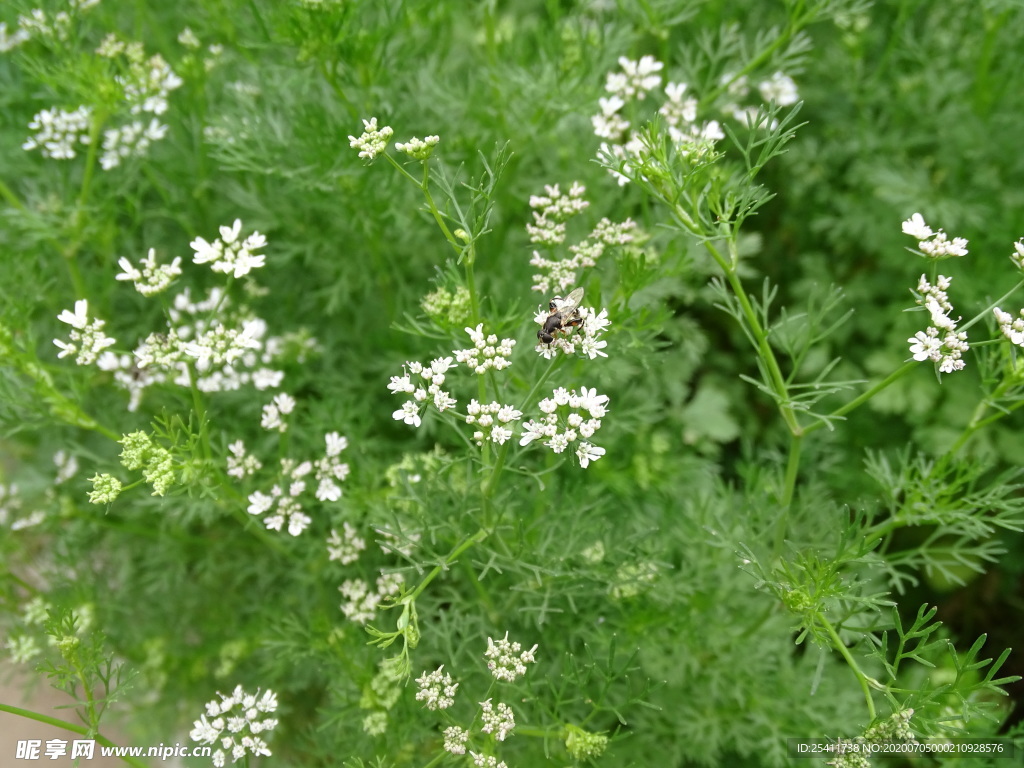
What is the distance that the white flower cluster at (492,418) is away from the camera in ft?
6.77

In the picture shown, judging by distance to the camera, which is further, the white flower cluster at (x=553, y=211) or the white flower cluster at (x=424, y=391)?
the white flower cluster at (x=553, y=211)

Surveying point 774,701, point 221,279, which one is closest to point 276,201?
point 221,279

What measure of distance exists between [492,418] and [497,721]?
2.92ft

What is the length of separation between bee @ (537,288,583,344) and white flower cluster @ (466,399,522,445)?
0.24m

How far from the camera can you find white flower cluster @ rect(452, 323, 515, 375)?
6.91ft

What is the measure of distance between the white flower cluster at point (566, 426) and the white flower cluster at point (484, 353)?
166 mm

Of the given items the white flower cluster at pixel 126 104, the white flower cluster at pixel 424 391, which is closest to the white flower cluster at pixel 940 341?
the white flower cluster at pixel 424 391

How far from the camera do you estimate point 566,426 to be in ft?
7.10

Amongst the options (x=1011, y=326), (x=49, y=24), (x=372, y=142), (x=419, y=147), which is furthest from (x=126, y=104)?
(x=1011, y=326)

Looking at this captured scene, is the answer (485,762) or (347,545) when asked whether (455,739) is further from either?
(347,545)

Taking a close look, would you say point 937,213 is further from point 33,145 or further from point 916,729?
point 33,145

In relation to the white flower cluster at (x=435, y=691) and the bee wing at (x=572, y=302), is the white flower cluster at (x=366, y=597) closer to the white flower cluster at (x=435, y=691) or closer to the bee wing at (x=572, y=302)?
the white flower cluster at (x=435, y=691)

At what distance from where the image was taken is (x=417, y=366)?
2.07 metres

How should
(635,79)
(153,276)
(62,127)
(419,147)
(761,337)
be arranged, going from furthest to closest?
(62,127) → (635,79) → (153,276) → (761,337) → (419,147)
